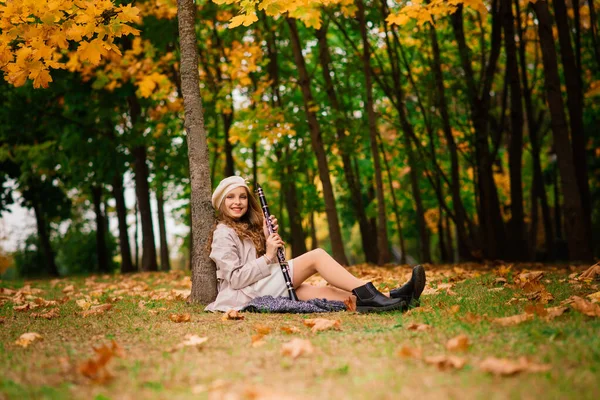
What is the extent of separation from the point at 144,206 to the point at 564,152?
10228 millimetres

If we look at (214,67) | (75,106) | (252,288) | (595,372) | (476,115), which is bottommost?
(595,372)

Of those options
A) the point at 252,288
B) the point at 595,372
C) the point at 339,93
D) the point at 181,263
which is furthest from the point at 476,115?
the point at 181,263

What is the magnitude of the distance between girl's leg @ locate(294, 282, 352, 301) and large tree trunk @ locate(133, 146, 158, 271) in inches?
411

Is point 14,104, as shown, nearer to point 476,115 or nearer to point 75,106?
point 75,106

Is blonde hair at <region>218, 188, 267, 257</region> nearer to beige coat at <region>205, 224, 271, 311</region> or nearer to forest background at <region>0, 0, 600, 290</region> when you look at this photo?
beige coat at <region>205, 224, 271, 311</region>

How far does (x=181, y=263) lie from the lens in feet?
164

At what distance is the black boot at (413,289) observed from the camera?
205 inches

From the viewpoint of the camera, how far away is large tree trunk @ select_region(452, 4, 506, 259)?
12.0 meters

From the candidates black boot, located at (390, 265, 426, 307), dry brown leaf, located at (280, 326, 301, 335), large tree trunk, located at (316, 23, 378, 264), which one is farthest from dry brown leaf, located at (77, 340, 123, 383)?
large tree trunk, located at (316, 23, 378, 264)

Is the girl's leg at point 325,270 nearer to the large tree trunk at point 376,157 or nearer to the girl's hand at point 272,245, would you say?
the girl's hand at point 272,245

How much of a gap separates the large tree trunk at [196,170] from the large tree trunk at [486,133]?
710 centimetres

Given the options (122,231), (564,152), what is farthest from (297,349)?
(122,231)

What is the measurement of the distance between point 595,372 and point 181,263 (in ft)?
160

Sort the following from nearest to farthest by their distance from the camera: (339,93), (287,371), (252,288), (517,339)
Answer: (287,371), (517,339), (252,288), (339,93)
